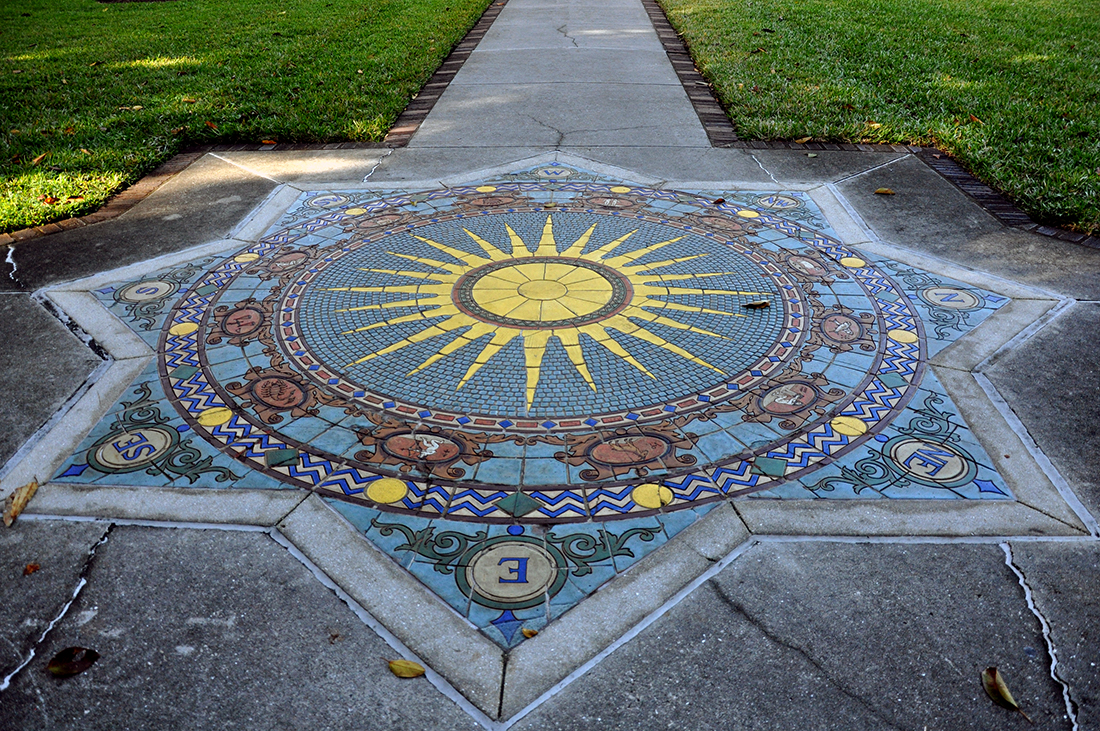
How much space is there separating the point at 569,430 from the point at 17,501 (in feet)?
6.51

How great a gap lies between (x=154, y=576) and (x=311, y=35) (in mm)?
9446

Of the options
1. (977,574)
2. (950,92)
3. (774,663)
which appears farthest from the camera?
(950,92)

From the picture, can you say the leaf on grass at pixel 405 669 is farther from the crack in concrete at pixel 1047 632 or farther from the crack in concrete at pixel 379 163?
the crack in concrete at pixel 379 163

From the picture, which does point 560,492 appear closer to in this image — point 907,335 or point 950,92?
point 907,335

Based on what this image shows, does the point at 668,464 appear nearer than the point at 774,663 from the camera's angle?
No

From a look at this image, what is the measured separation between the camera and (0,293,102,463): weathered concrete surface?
3.22 m

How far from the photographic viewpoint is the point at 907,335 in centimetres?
381

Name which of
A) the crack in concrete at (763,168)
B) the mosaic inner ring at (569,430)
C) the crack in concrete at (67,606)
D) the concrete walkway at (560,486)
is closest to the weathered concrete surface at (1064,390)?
the concrete walkway at (560,486)

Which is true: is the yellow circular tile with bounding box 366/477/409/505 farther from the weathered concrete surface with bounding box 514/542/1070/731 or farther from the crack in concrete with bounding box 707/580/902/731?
the crack in concrete with bounding box 707/580/902/731

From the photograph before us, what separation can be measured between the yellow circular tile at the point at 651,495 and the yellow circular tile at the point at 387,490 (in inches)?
32.4

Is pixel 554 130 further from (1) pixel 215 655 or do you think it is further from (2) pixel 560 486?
(1) pixel 215 655

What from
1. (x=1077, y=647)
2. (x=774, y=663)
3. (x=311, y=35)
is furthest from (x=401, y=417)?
(x=311, y=35)

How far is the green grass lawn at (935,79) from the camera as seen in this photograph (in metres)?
5.96

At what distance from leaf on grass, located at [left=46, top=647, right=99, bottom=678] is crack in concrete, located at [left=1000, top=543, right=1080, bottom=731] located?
8.51 ft
